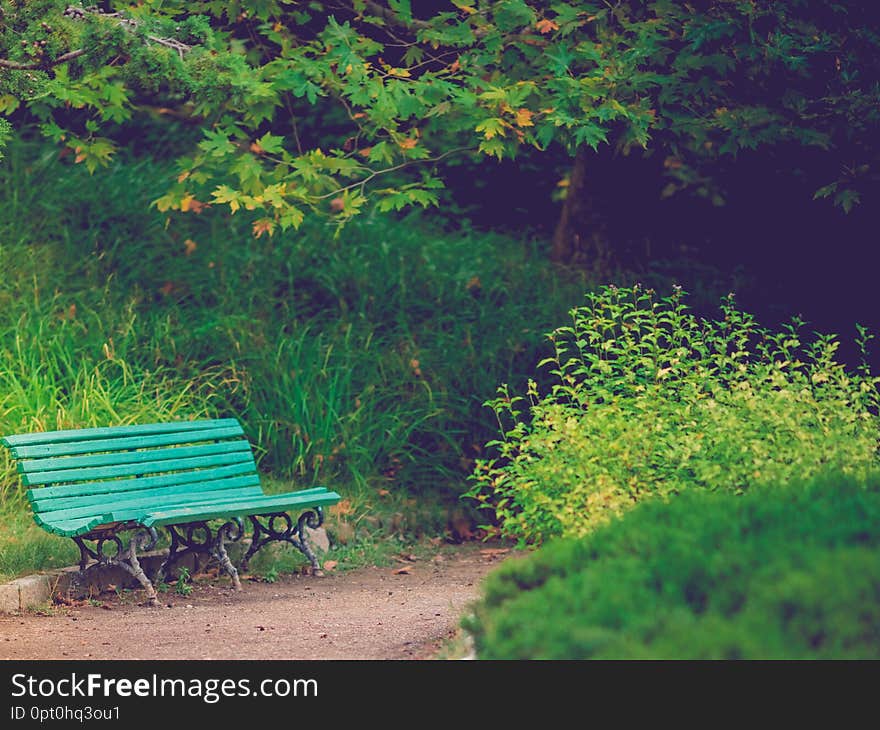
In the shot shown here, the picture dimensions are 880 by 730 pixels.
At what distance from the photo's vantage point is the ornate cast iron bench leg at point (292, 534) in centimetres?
739

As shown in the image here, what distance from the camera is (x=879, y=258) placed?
395 inches

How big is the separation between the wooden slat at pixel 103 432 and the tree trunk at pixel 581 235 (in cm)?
463

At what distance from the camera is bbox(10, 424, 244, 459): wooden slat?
6703 mm

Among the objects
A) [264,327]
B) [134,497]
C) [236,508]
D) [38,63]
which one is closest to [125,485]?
[134,497]

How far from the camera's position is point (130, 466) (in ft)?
23.5

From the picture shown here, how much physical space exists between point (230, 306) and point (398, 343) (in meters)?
1.35

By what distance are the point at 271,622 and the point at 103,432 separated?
168 centimetres

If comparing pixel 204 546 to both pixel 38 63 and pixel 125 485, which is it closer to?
pixel 125 485

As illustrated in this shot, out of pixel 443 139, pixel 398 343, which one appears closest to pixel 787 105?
pixel 398 343

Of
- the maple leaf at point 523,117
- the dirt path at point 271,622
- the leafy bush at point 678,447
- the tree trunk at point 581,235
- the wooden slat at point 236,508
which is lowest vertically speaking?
the dirt path at point 271,622

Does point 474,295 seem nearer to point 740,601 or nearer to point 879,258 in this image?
point 879,258

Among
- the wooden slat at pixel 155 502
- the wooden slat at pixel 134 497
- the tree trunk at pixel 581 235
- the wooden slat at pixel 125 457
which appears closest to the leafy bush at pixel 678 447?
the wooden slat at pixel 155 502

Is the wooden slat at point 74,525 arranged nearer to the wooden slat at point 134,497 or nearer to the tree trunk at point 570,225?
the wooden slat at point 134,497
